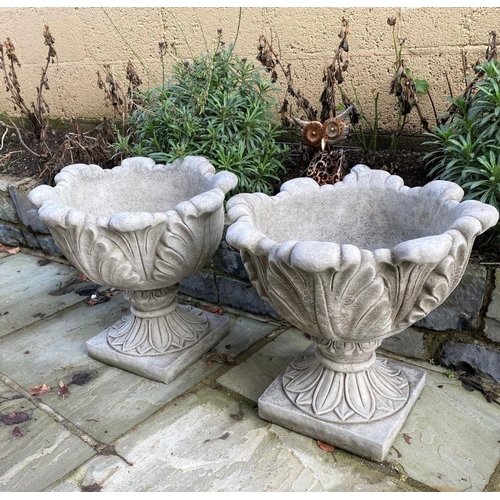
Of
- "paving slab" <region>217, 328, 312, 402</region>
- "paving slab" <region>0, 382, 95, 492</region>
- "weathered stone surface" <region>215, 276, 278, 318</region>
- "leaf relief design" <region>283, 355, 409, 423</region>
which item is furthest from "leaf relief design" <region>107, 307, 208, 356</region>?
"leaf relief design" <region>283, 355, 409, 423</region>

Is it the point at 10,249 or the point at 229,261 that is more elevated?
the point at 229,261

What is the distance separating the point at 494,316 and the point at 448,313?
21 cm

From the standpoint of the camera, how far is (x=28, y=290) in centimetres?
352

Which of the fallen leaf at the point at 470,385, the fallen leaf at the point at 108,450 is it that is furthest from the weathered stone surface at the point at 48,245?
the fallen leaf at the point at 470,385

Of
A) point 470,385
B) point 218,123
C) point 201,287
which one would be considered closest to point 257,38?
point 218,123

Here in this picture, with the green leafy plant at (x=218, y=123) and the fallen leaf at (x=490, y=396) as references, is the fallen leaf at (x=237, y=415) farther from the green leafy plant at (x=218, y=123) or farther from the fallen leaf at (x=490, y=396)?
the green leafy plant at (x=218, y=123)

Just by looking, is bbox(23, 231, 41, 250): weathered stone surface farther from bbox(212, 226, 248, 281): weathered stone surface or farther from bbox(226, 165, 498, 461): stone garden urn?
bbox(226, 165, 498, 461): stone garden urn

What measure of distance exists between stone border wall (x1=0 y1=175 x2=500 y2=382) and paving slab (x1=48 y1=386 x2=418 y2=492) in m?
0.78

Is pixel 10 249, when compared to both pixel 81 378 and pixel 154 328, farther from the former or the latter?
pixel 154 328

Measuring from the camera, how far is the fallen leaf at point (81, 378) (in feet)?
8.45

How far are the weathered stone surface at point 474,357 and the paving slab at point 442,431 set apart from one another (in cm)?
10

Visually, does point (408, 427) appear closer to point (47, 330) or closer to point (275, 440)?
point (275, 440)

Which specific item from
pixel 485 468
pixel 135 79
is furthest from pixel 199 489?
pixel 135 79

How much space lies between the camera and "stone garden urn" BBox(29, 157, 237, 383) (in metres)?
2.13
